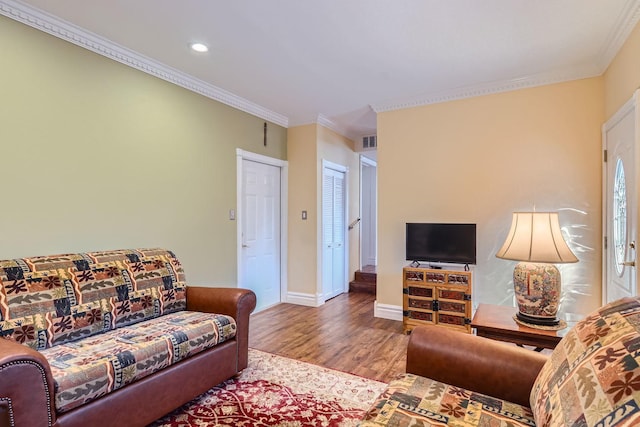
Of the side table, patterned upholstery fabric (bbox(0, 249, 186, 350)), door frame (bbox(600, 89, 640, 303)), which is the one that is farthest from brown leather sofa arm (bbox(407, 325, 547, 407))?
patterned upholstery fabric (bbox(0, 249, 186, 350))

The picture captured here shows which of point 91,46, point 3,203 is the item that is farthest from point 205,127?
point 3,203

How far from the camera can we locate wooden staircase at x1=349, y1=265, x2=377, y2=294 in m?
5.35

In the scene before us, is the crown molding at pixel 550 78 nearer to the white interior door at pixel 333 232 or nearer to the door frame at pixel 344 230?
the door frame at pixel 344 230

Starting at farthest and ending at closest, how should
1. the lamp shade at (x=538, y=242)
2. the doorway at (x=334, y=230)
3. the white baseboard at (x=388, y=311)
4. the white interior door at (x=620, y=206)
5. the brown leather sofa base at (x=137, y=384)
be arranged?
1. the doorway at (x=334, y=230)
2. the white baseboard at (x=388, y=311)
3. the white interior door at (x=620, y=206)
4. the lamp shade at (x=538, y=242)
5. the brown leather sofa base at (x=137, y=384)

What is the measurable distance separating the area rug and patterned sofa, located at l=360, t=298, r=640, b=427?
74 centimetres

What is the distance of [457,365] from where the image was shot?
149cm

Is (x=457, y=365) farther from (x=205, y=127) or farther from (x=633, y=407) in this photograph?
(x=205, y=127)

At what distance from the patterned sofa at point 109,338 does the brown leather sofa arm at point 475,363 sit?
1298 mm

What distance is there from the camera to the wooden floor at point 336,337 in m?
2.72

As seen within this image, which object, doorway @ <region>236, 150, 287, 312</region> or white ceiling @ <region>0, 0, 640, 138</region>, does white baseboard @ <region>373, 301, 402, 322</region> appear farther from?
white ceiling @ <region>0, 0, 640, 138</region>

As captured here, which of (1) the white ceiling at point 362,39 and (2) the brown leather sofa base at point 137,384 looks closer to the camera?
(2) the brown leather sofa base at point 137,384

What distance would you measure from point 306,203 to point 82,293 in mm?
2829

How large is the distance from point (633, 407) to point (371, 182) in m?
5.99

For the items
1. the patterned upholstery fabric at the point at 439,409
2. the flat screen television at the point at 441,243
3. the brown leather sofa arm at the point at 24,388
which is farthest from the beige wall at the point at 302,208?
the brown leather sofa arm at the point at 24,388
